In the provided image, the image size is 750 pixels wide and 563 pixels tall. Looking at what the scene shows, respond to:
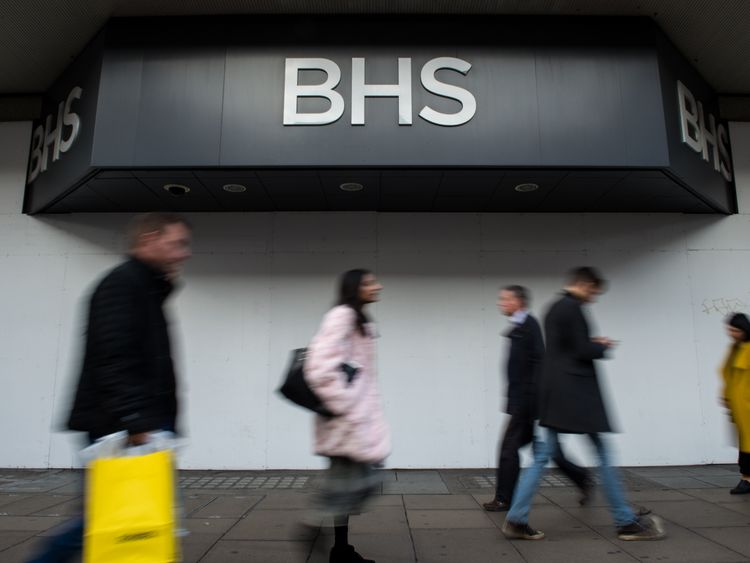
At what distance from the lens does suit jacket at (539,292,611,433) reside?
11.7 ft

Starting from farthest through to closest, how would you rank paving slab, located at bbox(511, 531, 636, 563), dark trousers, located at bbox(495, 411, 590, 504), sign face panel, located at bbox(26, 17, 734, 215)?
sign face panel, located at bbox(26, 17, 734, 215), dark trousers, located at bbox(495, 411, 590, 504), paving slab, located at bbox(511, 531, 636, 563)

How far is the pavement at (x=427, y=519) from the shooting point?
138 inches

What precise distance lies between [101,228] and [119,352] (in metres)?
5.90

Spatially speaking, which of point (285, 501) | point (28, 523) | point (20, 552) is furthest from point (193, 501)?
point (20, 552)

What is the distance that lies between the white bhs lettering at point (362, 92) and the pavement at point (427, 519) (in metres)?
3.83

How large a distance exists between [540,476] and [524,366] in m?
1.01

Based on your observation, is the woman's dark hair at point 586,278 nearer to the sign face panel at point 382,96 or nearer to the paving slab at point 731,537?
the paving slab at point 731,537

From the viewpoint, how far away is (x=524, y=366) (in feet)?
14.6

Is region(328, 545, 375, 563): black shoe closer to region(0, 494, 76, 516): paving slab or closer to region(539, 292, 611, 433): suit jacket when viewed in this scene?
region(539, 292, 611, 433): suit jacket

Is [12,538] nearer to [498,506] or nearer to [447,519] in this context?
[447,519]

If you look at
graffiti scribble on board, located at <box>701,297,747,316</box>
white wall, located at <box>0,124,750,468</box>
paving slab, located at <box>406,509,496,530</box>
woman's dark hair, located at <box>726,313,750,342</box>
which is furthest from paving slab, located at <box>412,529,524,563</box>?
graffiti scribble on board, located at <box>701,297,747,316</box>

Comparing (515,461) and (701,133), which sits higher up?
(701,133)

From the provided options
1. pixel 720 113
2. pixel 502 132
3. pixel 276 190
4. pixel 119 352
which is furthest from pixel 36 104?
pixel 720 113

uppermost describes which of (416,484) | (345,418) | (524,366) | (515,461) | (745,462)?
(524,366)
